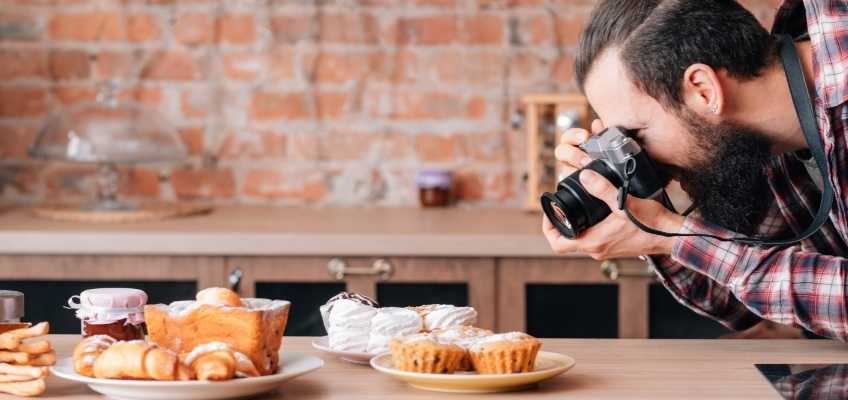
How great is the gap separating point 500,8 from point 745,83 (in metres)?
1.34

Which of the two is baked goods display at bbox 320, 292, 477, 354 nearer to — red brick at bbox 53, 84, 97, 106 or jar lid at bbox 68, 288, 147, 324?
jar lid at bbox 68, 288, 147, 324

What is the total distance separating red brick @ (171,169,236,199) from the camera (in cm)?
286

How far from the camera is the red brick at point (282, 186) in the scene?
2.87 m

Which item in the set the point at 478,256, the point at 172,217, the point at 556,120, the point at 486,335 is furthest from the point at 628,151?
the point at 172,217

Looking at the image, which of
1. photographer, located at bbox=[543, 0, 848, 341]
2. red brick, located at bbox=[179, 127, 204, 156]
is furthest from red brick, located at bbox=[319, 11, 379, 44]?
photographer, located at bbox=[543, 0, 848, 341]

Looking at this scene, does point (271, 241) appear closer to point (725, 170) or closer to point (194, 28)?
point (194, 28)

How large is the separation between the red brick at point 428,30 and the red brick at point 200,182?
561 millimetres

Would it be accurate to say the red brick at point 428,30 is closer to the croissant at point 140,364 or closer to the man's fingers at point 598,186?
the man's fingers at point 598,186

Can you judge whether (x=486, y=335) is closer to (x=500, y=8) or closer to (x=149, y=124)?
(x=149, y=124)

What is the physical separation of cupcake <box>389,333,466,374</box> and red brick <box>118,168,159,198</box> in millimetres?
1813

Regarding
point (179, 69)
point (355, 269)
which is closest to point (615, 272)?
point (355, 269)

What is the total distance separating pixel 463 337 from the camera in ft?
3.99

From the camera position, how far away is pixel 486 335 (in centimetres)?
123

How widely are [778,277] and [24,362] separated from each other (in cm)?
92
